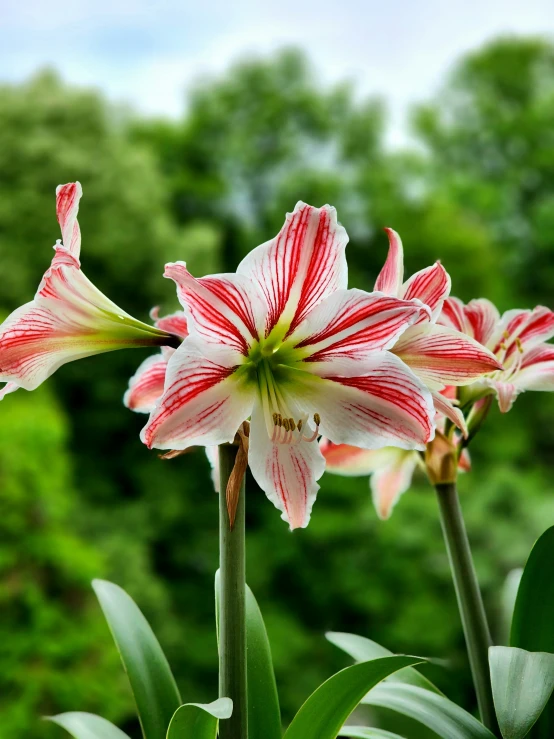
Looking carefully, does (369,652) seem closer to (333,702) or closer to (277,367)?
(333,702)

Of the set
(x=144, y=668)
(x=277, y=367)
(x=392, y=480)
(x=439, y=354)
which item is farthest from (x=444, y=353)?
(x=144, y=668)

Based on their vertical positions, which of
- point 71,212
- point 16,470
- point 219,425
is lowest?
point 16,470

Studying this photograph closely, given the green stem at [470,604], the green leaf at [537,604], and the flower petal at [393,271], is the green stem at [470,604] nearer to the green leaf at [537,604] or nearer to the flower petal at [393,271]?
the green leaf at [537,604]

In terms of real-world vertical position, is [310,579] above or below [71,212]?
below

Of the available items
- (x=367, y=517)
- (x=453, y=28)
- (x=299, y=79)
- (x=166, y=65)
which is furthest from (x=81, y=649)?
(x=453, y=28)

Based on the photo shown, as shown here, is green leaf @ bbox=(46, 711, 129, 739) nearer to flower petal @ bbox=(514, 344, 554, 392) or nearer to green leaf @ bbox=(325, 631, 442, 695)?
green leaf @ bbox=(325, 631, 442, 695)

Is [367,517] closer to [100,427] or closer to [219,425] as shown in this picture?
[100,427]

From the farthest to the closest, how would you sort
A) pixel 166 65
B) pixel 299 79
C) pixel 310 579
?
pixel 166 65 → pixel 299 79 → pixel 310 579
